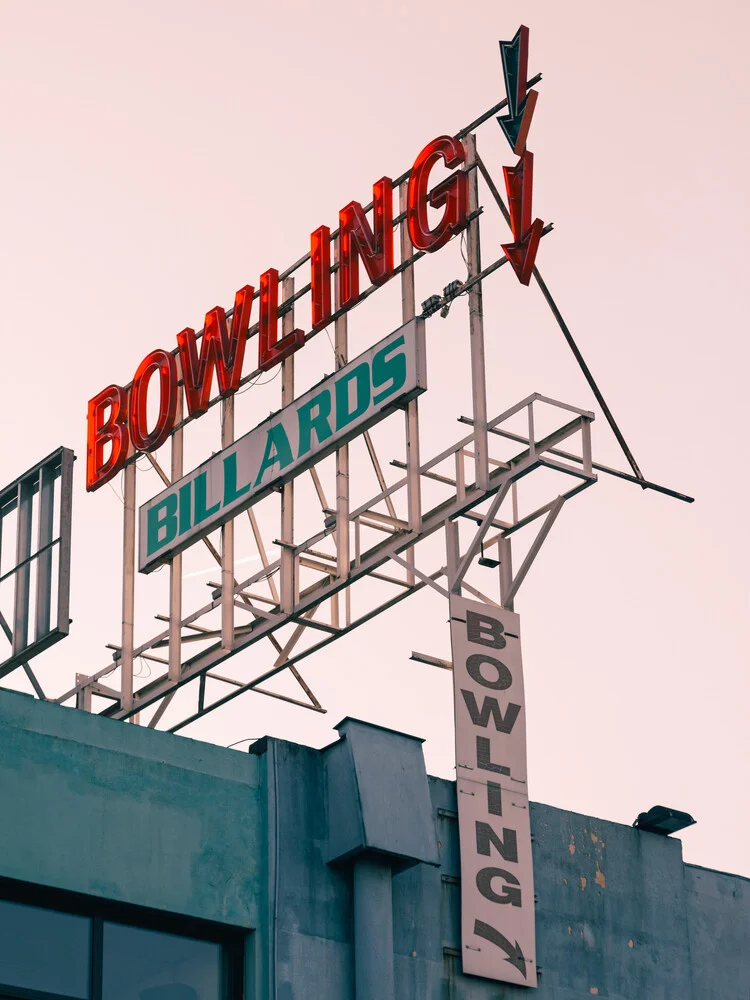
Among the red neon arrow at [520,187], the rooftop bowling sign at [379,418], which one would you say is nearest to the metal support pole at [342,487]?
the rooftop bowling sign at [379,418]

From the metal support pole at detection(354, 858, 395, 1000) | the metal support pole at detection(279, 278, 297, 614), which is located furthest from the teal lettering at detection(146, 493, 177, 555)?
the metal support pole at detection(354, 858, 395, 1000)

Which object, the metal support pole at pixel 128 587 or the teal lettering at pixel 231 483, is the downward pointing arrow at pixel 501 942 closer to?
the teal lettering at pixel 231 483

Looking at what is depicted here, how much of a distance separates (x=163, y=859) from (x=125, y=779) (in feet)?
2.84

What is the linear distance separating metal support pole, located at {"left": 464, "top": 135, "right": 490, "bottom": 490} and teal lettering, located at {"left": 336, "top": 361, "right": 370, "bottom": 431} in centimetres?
155

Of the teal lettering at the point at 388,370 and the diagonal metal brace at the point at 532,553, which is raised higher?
the teal lettering at the point at 388,370

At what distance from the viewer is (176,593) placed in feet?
93.5

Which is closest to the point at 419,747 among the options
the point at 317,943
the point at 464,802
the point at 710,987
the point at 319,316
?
the point at 464,802

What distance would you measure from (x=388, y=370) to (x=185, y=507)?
14.2 feet

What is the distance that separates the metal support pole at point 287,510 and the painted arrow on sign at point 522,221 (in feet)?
13.6

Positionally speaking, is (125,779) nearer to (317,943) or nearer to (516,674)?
(317,943)

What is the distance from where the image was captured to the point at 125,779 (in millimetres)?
19516

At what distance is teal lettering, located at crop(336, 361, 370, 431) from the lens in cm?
2594

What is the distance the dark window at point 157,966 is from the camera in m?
18.9

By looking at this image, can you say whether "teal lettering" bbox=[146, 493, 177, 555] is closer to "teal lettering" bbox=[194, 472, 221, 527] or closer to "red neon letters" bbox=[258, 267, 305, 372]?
"teal lettering" bbox=[194, 472, 221, 527]
